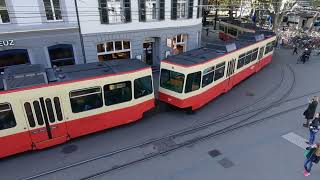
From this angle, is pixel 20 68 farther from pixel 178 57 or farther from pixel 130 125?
pixel 178 57

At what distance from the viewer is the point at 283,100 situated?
584 inches

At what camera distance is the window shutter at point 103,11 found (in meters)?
15.8

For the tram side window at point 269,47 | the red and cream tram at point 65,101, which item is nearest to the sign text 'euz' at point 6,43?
the red and cream tram at point 65,101

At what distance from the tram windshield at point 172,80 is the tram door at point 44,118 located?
5.14 m

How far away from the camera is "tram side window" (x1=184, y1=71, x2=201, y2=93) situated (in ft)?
38.1

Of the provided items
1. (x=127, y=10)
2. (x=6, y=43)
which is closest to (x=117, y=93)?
(x=6, y=43)

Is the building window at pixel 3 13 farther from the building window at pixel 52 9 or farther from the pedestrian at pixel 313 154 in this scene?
the pedestrian at pixel 313 154

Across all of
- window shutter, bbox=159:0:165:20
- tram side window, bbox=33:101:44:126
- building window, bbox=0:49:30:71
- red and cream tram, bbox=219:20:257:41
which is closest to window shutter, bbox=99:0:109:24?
window shutter, bbox=159:0:165:20

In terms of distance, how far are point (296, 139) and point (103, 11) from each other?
13142 mm

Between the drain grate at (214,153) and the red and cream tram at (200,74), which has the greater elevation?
the red and cream tram at (200,74)

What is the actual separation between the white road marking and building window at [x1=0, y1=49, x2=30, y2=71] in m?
14.5

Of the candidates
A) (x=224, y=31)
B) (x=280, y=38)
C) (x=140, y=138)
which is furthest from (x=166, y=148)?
(x=280, y=38)

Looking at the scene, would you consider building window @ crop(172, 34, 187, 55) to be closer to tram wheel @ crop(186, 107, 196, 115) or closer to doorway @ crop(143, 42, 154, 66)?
doorway @ crop(143, 42, 154, 66)

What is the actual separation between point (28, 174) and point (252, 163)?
8.01 m
